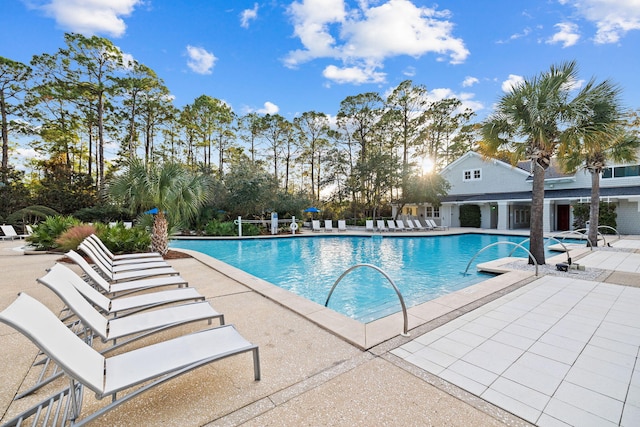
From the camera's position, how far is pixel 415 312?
14.1 feet

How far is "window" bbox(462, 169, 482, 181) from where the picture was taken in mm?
24891

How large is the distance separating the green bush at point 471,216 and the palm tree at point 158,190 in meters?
21.8

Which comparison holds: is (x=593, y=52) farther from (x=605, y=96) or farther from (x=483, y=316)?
(x=483, y=316)

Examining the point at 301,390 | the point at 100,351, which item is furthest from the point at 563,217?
the point at 100,351

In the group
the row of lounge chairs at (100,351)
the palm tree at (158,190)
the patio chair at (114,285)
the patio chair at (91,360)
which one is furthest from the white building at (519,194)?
the patio chair at (91,360)

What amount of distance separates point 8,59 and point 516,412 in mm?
30734

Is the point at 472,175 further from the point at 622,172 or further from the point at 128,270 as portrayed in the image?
the point at 128,270

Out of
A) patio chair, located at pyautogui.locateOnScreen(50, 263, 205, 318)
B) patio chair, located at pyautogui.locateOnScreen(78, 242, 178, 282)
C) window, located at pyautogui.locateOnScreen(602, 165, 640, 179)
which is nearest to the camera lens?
patio chair, located at pyautogui.locateOnScreen(50, 263, 205, 318)

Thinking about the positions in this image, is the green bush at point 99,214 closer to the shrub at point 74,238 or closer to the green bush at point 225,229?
the green bush at point 225,229

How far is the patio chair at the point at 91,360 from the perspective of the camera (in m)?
1.76

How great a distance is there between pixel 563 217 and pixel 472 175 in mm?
7126

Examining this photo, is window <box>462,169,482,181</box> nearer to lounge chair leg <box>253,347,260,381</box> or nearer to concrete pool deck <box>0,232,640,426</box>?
concrete pool deck <box>0,232,640,426</box>

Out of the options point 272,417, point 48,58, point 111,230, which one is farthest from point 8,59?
point 272,417

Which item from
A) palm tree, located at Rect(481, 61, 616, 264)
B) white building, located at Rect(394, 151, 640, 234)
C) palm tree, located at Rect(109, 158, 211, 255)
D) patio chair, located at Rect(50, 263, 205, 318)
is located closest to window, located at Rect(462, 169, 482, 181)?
white building, located at Rect(394, 151, 640, 234)
